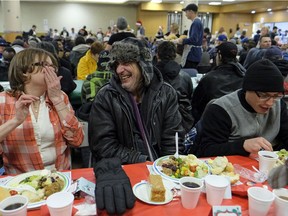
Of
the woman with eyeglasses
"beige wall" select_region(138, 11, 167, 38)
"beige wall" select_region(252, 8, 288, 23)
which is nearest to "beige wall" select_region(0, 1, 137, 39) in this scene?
"beige wall" select_region(138, 11, 167, 38)

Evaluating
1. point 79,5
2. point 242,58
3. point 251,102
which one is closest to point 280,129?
point 251,102

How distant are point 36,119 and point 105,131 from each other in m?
0.43

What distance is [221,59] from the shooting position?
10.7 ft

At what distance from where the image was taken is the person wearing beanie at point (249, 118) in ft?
5.49

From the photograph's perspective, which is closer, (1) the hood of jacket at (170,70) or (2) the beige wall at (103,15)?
(1) the hood of jacket at (170,70)

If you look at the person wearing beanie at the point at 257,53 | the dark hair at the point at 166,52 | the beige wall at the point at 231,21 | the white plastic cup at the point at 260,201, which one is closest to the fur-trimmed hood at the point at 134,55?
the white plastic cup at the point at 260,201

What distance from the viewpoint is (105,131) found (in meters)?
1.82

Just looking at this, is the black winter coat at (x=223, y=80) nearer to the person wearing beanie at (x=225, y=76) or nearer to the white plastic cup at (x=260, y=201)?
the person wearing beanie at (x=225, y=76)

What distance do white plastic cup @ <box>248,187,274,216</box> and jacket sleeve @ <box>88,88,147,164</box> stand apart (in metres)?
0.80

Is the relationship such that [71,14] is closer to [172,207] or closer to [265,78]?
[265,78]

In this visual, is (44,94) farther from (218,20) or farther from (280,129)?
(218,20)

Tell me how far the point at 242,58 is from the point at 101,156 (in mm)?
5845

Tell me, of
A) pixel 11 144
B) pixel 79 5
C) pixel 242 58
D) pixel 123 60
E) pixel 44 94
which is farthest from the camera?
pixel 79 5

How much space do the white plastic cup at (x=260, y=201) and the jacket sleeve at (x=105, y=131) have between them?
2.61 ft
